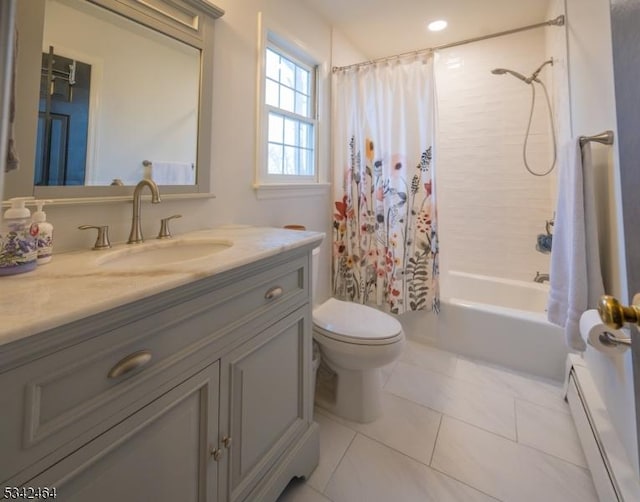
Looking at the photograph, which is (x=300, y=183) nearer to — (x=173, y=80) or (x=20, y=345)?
(x=173, y=80)

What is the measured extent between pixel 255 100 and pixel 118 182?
0.88 metres

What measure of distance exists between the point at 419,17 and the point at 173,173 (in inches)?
83.3

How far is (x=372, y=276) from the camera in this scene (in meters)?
2.31

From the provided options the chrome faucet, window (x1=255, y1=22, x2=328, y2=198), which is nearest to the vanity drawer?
the chrome faucet

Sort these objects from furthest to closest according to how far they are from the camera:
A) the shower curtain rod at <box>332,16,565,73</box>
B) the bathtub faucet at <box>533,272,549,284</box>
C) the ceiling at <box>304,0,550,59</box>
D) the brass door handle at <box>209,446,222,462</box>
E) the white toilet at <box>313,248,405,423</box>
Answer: the bathtub faucet at <box>533,272,549,284</box>, the ceiling at <box>304,0,550,59</box>, the shower curtain rod at <box>332,16,565,73</box>, the white toilet at <box>313,248,405,423</box>, the brass door handle at <box>209,446,222,462</box>

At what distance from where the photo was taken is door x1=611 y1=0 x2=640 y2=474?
54cm

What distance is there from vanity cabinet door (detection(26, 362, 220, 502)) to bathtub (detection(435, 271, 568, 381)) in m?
1.82

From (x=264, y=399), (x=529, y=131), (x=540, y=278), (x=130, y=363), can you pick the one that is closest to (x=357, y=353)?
→ (x=264, y=399)

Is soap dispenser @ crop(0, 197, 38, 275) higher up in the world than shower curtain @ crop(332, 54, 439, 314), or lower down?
lower down

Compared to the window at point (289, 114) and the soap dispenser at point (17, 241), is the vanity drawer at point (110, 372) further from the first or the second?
the window at point (289, 114)

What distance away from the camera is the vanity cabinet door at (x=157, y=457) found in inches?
22.3

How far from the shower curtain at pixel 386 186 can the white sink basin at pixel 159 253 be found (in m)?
1.33

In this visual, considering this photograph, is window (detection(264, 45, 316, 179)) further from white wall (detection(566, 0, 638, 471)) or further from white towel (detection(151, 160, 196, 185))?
white wall (detection(566, 0, 638, 471))

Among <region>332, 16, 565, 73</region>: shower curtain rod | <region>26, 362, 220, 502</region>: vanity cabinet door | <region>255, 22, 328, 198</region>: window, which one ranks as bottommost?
<region>26, 362, 220, 502</region>: vanity cabinet door
